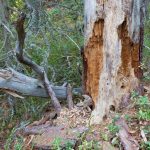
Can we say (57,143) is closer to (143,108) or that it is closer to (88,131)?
(88,131)

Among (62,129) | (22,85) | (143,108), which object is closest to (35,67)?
(22,85)

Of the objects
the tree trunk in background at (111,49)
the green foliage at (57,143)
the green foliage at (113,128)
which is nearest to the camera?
the green foliage at (57,143)

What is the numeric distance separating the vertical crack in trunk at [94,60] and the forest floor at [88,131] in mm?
234

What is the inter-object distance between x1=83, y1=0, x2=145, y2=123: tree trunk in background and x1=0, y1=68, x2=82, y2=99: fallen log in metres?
0.47

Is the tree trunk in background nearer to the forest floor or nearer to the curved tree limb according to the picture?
the forest floor

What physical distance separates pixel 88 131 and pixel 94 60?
0.76 m

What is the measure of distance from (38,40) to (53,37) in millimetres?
312

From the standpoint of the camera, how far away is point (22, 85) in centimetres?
408

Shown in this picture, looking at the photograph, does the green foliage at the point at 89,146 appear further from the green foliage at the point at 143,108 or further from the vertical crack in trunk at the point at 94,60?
the vertical crack in trunk at the point at 94,60

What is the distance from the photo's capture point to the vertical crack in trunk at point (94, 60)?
12.8ft

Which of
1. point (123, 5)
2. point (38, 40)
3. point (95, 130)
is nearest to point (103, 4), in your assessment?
point (123, 5)

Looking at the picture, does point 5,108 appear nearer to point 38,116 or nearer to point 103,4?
point 38,116

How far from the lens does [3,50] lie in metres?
5.47

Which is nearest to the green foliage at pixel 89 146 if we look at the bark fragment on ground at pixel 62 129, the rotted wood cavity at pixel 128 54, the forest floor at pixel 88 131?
the forest floor at pixel 88 131
